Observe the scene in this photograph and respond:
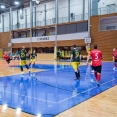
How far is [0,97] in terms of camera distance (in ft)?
20.0

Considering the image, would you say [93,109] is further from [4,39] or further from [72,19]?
[4,39]

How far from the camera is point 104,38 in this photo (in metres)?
25.8

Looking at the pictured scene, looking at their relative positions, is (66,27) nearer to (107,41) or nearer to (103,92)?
(107,41)

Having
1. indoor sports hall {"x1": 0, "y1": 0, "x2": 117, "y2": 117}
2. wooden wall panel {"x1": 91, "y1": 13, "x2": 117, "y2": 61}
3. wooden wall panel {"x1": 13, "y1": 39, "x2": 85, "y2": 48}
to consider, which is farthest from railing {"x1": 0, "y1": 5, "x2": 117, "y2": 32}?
wooden wall panel {"x1": 13, "y1": 39, "x2": 85, "y2": 48}

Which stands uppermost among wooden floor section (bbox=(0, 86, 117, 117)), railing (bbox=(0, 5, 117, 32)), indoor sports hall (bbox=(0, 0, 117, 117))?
railing (bbox=(0, 5, 117, 32))

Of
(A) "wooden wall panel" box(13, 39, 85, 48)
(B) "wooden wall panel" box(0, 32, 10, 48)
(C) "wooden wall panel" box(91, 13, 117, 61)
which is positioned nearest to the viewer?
(C) "wooden wall panel" box(91, 13, 117, 61)

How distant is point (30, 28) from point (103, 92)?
102ft

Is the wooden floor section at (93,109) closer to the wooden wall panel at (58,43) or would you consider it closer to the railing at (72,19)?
the railing at (72,19)

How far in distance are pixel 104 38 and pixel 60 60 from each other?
8.30 metres

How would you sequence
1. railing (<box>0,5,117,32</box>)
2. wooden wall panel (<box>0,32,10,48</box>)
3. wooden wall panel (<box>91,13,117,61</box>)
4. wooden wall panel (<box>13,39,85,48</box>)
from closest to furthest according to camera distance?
wooden wall panel (<box>91,13,117,61</box>) → railing (<box>0,5,117,32</box>) → wooden wall panel (<box>13,39,85,48</box>) → wooden wall panel (<box>0,32,10,48</box>)

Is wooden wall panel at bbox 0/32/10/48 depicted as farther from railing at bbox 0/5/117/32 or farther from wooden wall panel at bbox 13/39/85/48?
wooden wall panel at bbox 13/39/85/48

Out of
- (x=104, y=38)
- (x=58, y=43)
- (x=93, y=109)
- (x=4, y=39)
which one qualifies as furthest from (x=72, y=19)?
(x=93, y=109)

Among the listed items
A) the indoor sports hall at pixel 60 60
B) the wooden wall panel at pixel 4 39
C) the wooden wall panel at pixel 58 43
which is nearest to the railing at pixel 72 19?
the indoor sports hall at pixel 60 60

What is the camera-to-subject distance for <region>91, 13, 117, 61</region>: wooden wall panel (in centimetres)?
2512
